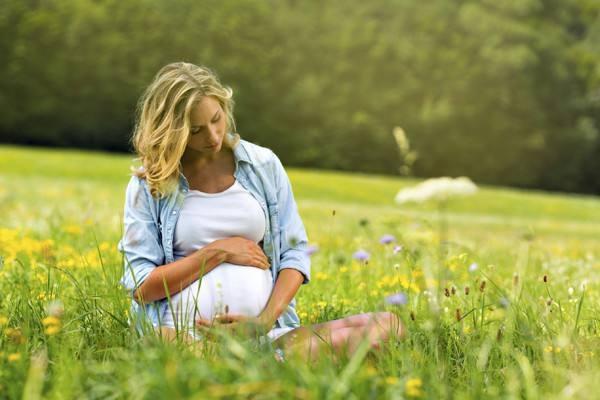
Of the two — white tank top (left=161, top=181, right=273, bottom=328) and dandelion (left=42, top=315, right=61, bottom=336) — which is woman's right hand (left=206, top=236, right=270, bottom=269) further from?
dandelion (left=42, top=315, right=61, bottom=336)

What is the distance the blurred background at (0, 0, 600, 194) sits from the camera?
4222 cm

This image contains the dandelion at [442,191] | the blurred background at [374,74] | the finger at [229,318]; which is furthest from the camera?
the blurred background at [374,74]

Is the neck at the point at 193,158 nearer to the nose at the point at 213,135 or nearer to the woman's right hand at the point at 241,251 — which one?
the nose at the point at 213,135

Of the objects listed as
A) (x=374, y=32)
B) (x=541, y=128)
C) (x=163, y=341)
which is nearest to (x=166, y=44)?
(x=374, y=32)

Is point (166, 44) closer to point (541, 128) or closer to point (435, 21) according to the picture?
point (435, 21)

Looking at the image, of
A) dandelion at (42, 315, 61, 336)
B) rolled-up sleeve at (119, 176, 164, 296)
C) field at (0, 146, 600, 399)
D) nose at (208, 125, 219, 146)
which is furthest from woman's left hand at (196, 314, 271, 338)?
nose at (208, 125, 219, 146)

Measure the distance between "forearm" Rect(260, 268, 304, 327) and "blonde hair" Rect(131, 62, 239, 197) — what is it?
559 mm

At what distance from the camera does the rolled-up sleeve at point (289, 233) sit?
338cm

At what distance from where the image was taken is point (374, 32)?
4794 centimetres

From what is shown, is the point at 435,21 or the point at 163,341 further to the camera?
the point at 435,21

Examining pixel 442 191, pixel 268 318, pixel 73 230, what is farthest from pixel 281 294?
pixel 73 230

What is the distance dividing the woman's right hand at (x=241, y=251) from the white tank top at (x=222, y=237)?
23 millimetres

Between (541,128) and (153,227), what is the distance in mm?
44219

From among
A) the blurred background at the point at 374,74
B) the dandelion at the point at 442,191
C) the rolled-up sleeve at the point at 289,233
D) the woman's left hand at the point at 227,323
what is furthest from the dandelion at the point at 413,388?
the blurred background at the point at 374,74
